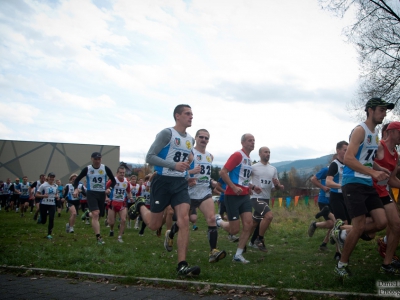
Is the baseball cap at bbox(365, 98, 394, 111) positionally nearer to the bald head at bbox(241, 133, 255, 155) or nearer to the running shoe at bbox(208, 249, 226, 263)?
the bald head at bbox(241, 133, 255, 155)

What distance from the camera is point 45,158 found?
5241cm

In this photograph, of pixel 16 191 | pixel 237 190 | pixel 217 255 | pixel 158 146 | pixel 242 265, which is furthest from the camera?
pixel 16 191

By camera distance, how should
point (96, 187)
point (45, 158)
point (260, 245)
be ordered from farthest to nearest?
point (45, 158)
point (96, 187)
point (260, 245)

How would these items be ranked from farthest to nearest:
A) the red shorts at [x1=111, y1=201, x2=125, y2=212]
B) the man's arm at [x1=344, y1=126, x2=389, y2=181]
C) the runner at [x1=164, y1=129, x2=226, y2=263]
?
the red shorts at [x1=111, y1=201, x2=125, y2=212], the runner at [x1=164, y1=129, x2=226, y2=263], the man's arm at [x1=344, y1=126, x2=389, y2=181]

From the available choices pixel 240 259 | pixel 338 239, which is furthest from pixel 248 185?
pixel 338 239

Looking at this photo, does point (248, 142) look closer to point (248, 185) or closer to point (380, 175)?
point (248, 185)

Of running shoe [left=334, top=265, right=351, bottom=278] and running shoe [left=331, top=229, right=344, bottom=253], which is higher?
running shoe [left=331, top=229, right=344, bottom=253]

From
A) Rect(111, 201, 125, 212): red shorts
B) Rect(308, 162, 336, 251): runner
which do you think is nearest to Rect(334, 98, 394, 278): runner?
Rect(308, 162, 336, 251): runner

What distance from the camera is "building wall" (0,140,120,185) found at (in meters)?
51.1

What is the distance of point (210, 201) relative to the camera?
330 inches

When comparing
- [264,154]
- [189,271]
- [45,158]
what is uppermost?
[45,158]

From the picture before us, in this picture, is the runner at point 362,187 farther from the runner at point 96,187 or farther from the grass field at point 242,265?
the runner at point 96,187

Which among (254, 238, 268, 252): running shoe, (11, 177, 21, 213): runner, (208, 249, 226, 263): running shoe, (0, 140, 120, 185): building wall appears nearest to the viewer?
(208, 249, 226, 263): running shoe

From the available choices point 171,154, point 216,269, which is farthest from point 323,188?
point 171,154
